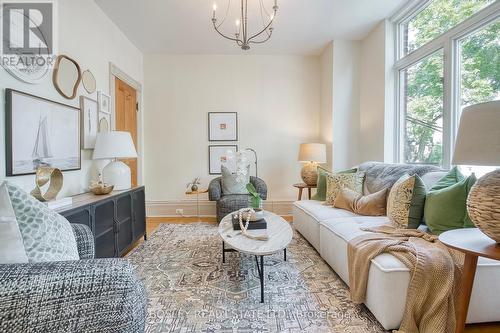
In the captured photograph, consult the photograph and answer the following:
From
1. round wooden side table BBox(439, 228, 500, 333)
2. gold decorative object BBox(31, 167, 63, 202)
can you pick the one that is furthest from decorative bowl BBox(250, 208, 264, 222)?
gold decorative object BBox(31, 167, 63, 202)

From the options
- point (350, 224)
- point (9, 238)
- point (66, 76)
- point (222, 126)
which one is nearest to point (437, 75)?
point (350, 224)

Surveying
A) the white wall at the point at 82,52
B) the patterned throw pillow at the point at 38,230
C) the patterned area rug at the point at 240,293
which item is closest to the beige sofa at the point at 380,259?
the patterned area rug at the point at 240,293

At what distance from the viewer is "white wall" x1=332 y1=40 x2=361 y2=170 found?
3824 mm

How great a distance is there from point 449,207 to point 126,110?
13.0 ft

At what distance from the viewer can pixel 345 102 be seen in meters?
3.86

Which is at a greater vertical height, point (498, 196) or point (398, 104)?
point (398, 104)

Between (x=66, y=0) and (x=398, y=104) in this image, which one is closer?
(x=66, y=0)

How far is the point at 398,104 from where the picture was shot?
323 centimetres

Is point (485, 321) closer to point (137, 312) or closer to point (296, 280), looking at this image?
point (296, 280)

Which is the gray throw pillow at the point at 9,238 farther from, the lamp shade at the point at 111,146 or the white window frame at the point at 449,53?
the white window frame at the point at 449,53

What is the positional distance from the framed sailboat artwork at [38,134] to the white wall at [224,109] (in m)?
1.85

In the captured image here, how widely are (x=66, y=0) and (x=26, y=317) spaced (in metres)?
2.74

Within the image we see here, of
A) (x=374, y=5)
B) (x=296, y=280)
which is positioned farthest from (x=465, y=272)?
(x=374, y=5)

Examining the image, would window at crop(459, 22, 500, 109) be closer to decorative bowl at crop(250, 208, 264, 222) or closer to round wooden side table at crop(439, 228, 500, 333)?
round wooden side table at crop(439, 228, 500, 333)
